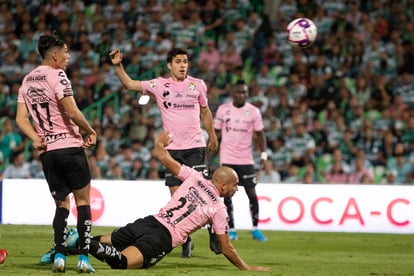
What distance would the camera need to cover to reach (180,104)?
38.2ft

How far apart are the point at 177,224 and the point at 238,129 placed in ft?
18.6

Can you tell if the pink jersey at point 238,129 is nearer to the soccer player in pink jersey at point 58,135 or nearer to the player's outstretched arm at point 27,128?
the soccer player in pink jersey at point 58,135

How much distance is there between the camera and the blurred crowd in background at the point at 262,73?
766 inches

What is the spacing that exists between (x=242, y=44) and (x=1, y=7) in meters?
6.26

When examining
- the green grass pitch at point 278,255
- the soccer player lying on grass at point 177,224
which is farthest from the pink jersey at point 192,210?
the green grass pitch at point 278,255

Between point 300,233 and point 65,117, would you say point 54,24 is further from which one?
point 65,117

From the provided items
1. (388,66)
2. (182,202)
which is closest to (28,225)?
(182,202)

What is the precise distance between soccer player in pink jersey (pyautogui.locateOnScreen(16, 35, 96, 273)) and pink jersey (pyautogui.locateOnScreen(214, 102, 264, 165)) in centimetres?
600

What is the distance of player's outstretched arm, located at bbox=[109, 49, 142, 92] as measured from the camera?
34.8 ft

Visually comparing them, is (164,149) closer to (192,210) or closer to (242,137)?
(192,210)

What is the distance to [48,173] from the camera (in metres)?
9.52

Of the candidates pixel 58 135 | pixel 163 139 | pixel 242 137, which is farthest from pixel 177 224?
pixel 242 137

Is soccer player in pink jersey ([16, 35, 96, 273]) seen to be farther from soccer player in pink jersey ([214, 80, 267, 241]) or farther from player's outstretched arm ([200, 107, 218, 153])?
soccer player in pink jersey ([214, 80, 267, 241])

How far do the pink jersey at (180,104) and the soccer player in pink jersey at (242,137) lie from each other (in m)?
3.48
